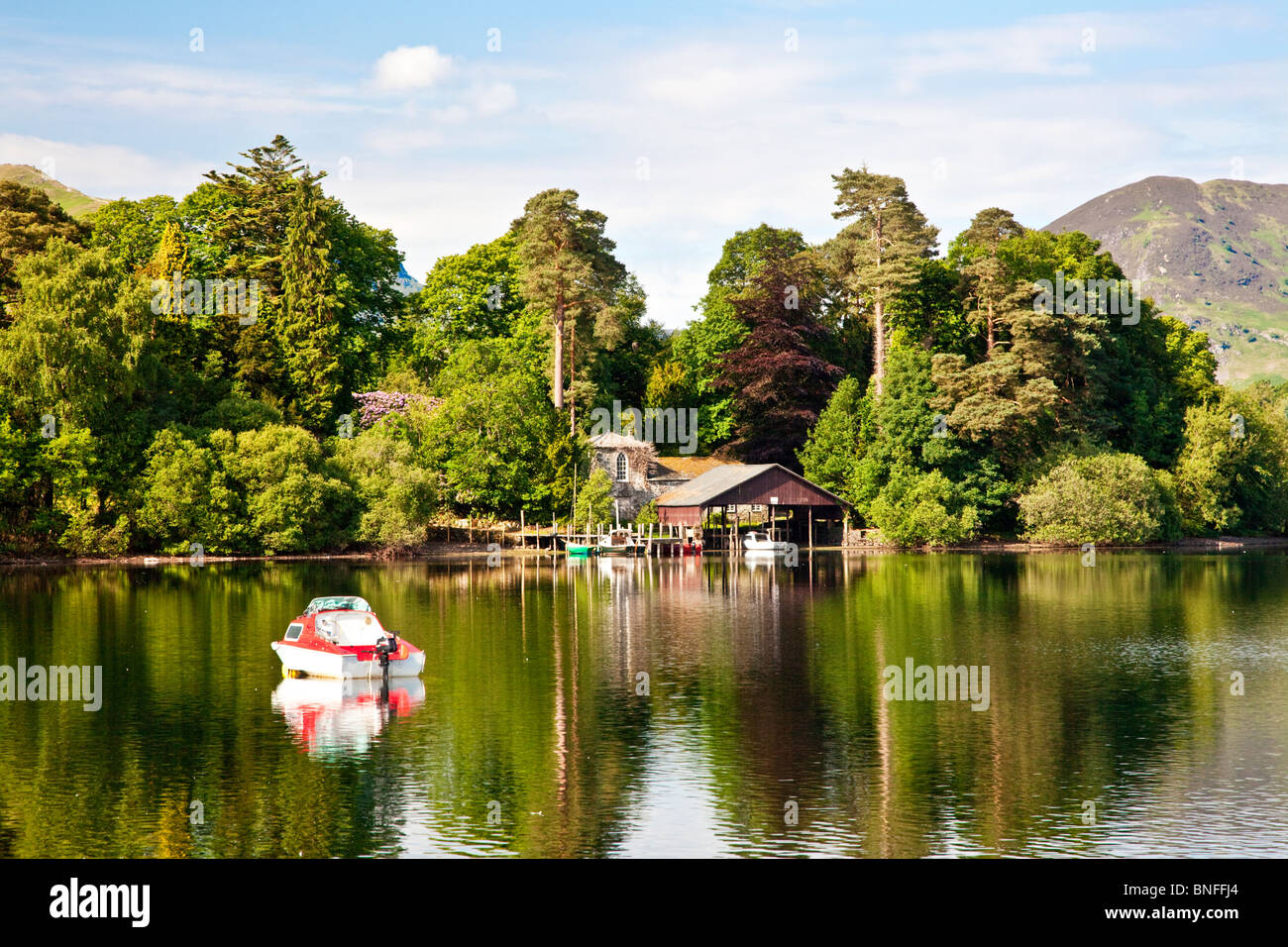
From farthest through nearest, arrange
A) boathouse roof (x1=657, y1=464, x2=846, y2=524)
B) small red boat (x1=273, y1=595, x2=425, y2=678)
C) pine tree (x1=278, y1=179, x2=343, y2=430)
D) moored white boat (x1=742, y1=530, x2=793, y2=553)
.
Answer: pine tree (x1=278, y1=179, x2=343, y2=430)
boathouse roof (x1=657, y1=464, x2=846, y2=524)
moored white boat (x1=742, y1=530, x2=793, y2=553)
small red boat (x1=273, y1=595, x2=425, y2=678)

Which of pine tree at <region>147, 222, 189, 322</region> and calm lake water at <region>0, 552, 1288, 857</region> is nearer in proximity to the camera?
calm lake water at <region>0, 552, 1288, 857</region>

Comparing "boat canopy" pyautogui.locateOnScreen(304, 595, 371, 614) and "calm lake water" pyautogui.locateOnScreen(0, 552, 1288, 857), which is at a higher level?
"boat canopy" pyautogui.locateOnScreen(304, 595, 371, 614)

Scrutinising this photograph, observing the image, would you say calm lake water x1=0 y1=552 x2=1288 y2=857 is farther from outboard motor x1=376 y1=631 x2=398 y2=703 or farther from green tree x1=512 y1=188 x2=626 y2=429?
green tree x1=512 y1=188 x2=626 y2=429

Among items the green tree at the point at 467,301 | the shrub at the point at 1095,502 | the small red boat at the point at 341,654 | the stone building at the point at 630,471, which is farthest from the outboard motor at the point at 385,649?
the green tree at the point at 467,301

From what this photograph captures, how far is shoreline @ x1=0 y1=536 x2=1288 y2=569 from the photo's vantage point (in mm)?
71812

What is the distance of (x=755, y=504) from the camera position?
93438mm

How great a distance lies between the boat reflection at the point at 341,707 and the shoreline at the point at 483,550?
45.3 m

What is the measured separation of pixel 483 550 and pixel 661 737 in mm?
64633

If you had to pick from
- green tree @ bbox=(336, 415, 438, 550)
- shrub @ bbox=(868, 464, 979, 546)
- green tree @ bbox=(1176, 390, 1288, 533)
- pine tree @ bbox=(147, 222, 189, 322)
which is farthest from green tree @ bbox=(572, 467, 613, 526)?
green tree @ bbox=(1176, 390, 1288, 533)

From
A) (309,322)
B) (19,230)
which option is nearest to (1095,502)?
(309,322)

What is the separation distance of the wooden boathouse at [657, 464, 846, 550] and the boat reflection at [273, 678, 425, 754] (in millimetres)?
56990

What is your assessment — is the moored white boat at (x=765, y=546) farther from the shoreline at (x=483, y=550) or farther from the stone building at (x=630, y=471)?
the stone building at (x=630, y=471)
